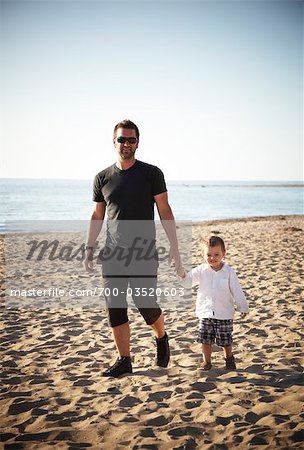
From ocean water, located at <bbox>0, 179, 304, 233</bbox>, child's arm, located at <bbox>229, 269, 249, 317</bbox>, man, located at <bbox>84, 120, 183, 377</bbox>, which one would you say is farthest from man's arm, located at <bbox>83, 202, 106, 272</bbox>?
ocean water, located at <bbox>0, 179, 304, 233</bbox>

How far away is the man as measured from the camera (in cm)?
354

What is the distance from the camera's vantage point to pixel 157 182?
360cm

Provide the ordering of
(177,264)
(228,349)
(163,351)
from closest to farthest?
(177,264)
(228,349)
(163,351)

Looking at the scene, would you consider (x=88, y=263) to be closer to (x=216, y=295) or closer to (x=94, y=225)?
(x=94, y=225)

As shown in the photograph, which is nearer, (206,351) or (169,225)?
(169,225)

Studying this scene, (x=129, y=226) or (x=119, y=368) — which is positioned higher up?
(x=129, y=226)

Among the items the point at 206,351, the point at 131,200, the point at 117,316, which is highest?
the point at 131,200

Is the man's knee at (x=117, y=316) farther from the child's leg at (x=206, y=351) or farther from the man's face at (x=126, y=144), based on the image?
the man's face at (x=126, y=144)

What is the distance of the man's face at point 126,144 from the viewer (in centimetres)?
356

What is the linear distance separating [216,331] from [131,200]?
175 centimetres

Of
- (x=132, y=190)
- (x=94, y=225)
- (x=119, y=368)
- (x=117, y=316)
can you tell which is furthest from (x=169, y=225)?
(x=119, y=368)

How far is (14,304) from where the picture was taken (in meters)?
6.83

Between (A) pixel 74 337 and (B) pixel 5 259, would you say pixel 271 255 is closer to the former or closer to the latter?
(A) pixel 74 337

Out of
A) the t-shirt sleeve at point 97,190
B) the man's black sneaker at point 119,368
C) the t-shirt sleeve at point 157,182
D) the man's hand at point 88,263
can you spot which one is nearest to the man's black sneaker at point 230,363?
the man's black sneaker at point 119,368
